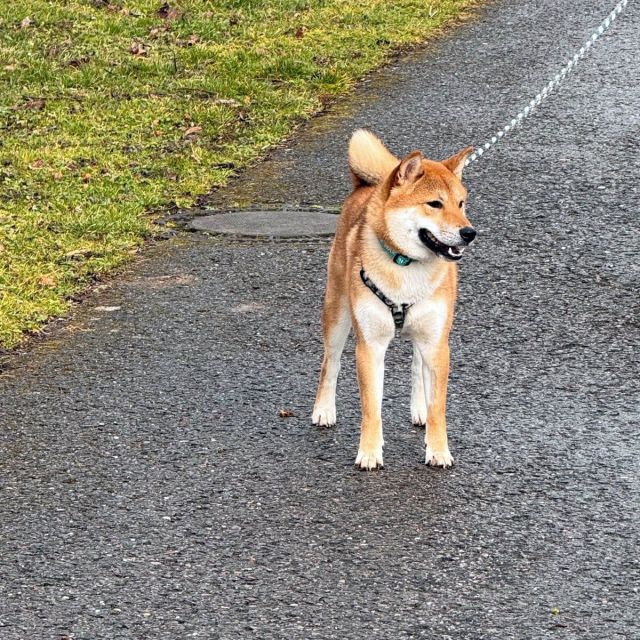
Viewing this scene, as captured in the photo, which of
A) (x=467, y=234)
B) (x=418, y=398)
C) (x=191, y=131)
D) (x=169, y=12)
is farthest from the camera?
(x=169, y=12)

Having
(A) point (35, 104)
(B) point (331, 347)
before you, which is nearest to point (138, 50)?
(A) point (35, 104)

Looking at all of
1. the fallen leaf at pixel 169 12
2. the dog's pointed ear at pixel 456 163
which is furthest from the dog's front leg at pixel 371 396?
the fallen leaf at pixel 169 12

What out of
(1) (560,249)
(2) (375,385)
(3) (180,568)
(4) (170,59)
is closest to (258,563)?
(3) (180,568)

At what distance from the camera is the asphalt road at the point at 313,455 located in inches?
181

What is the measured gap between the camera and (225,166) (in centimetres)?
985

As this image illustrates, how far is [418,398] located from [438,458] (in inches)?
19.5

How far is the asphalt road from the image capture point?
4586mm

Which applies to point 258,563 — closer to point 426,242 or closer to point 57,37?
point 426,242

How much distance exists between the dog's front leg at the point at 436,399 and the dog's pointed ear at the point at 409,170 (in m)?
0.62

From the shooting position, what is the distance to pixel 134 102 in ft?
36.6

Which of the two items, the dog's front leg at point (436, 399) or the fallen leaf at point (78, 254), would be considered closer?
the dog's front leg at point (436, 399)

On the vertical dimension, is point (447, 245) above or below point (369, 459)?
above

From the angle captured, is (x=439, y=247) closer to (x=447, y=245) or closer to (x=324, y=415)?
(x=447, y=245)

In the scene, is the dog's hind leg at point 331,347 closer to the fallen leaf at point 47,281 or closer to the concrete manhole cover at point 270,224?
the fallen leaf at point 47,281
